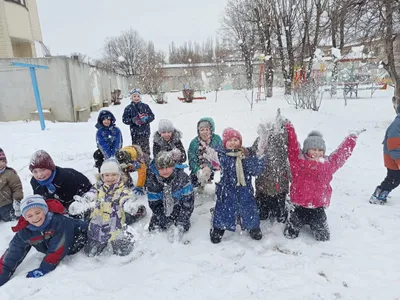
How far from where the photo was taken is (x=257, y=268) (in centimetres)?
249

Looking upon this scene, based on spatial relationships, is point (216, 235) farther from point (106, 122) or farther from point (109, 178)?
point (106, 122)

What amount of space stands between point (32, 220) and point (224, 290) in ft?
5.90

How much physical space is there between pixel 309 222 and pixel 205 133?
1804 millimetres

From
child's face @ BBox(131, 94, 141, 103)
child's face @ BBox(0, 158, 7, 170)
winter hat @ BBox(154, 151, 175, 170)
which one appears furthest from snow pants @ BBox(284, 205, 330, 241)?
child's face @ BBox(0, 158, 7, 170)

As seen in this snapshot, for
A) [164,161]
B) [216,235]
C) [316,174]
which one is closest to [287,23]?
[316,174]

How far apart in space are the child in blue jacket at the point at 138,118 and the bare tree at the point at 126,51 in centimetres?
5087

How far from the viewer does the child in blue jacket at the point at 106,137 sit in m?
4.40

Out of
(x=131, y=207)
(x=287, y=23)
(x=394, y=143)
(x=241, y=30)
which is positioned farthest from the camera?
(x=241, y=30)

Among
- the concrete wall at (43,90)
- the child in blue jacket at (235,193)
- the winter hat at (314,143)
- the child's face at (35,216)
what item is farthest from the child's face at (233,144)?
the concrete wall at (43,90)

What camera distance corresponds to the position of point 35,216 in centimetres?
246

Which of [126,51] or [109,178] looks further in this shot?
[126,51]

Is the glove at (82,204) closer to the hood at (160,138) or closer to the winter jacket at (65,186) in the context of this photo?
the winter jacket at (65,186)

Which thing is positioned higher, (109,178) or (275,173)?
(109,178)

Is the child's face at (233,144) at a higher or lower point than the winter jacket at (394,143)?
higher
